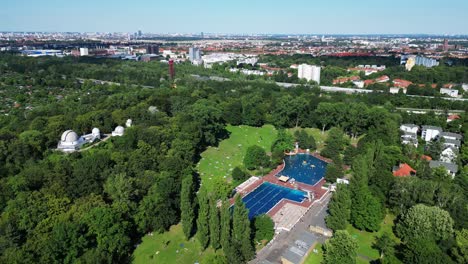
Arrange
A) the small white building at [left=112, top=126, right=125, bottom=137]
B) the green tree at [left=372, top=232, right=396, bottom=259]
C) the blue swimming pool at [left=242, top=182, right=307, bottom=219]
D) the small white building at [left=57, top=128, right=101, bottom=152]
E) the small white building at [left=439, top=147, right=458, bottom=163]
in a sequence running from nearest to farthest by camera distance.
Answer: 1. the green tree at [left=372, top=232, right=396, bottom=259]
2. the blue swimming pool at [left=242, top=182, right=307, bottom=219]
3. the small white building at [left=57, top=128, right=101, bottom=152]
4. the small white building at [left=439, top=147, right=458, bottom=163]
5. the small white building at [left=112, top=126, right=125, bottom=137]

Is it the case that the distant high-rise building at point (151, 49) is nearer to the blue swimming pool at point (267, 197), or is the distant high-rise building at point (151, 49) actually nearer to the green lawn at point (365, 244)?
the blue swimming pool at point (267, 197)

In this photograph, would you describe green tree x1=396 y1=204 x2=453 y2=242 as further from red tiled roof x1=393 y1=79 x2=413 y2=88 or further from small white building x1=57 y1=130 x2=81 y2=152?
red tiled roof x1=393 y1=79 x2=413 y2=88

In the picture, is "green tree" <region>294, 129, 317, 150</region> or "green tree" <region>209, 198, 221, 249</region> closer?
"green tree" <region>209, 198, 221, 249</region>

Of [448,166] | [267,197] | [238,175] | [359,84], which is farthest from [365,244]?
[359,84]

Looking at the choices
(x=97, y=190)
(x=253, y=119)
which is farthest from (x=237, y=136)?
(x=97, y=190)

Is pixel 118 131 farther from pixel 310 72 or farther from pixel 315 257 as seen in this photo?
pixel 310 72

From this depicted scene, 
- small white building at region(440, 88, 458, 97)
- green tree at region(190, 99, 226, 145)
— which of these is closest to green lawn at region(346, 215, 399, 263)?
green tree at region(190, 99, 226, 145)

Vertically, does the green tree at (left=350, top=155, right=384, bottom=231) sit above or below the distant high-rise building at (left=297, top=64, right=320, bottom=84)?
below
